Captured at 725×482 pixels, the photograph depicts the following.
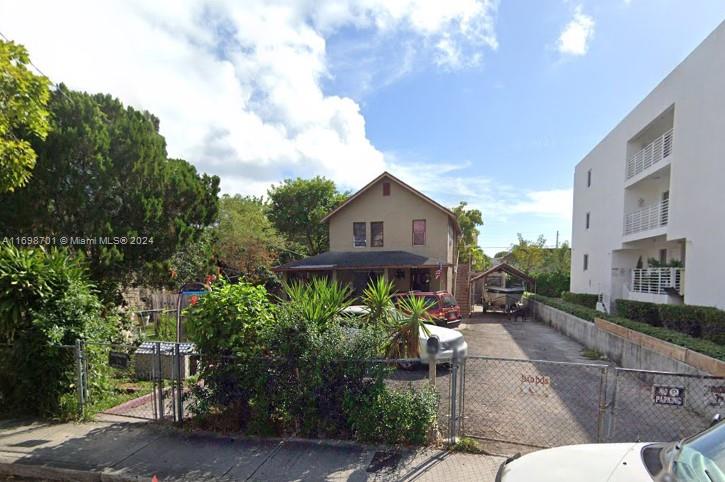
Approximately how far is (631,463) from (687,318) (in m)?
10.2

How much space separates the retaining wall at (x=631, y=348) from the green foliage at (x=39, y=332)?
990 centimetres

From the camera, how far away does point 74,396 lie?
201 inches

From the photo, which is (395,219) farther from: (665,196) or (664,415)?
(664,415)

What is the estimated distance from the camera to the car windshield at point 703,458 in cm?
193

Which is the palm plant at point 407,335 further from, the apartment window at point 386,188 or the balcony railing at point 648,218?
the apartment window at point 386,188

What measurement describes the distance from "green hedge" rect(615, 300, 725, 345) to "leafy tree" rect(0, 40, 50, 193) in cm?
1418

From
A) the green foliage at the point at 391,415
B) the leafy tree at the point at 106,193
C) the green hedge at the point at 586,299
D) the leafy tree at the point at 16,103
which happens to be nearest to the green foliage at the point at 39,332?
the leafy tree at the point at 16,103

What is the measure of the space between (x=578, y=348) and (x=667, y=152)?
28.4 feet

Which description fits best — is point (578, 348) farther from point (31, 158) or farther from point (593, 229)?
point (31, 158)

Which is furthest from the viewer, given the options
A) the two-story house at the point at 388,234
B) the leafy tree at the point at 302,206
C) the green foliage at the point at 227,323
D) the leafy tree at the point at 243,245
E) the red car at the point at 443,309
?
the leafy tree at the point at 302,206

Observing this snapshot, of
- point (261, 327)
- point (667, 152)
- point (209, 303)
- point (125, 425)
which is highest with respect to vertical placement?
point (667, 152)

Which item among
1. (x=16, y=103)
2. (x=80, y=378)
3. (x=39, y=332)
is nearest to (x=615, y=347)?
(x=80, y=378)

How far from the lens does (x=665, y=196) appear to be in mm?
15117

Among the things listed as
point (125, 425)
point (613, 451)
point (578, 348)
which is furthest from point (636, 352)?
point (125, 425)
